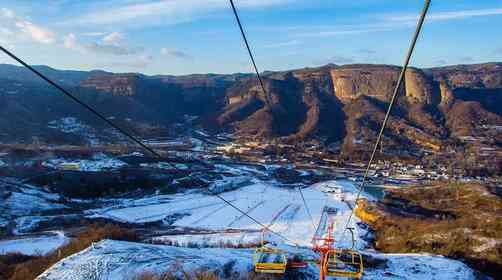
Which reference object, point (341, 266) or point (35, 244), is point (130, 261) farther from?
point (35, 244)

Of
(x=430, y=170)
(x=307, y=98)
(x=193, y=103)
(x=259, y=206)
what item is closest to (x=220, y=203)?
(x=259, y=206)

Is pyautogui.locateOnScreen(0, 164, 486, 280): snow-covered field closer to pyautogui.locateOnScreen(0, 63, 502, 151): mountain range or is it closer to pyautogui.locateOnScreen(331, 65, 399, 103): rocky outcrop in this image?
pyautogui.locateOnScreen(0, 63, 502, 151): mountain range

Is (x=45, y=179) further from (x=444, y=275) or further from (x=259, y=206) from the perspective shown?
(x=444, y=275)

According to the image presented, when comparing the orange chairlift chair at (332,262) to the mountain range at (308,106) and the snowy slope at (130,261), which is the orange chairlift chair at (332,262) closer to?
the snowy slope at (130,261)

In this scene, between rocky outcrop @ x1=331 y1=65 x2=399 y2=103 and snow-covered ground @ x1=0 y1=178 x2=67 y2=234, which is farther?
rocky outcrop @ x1=331 y1=65 x2=399 y2=103

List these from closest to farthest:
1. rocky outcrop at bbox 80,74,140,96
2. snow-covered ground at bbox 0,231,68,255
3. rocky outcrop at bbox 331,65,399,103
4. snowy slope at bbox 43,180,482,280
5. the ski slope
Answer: snowy slope at bbox 43,180,482,280
snow-covered ground at bbox 0,231,68,255
the ski slope
rocky outcrop at bbox 331,65,399,103
rocky outcrop at bbox 80,74,140,96

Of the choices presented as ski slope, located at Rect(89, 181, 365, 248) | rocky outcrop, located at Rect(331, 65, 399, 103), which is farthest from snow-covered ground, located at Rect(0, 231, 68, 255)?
rocky outcrop, located at Rect(331, 65, 399, 103)
